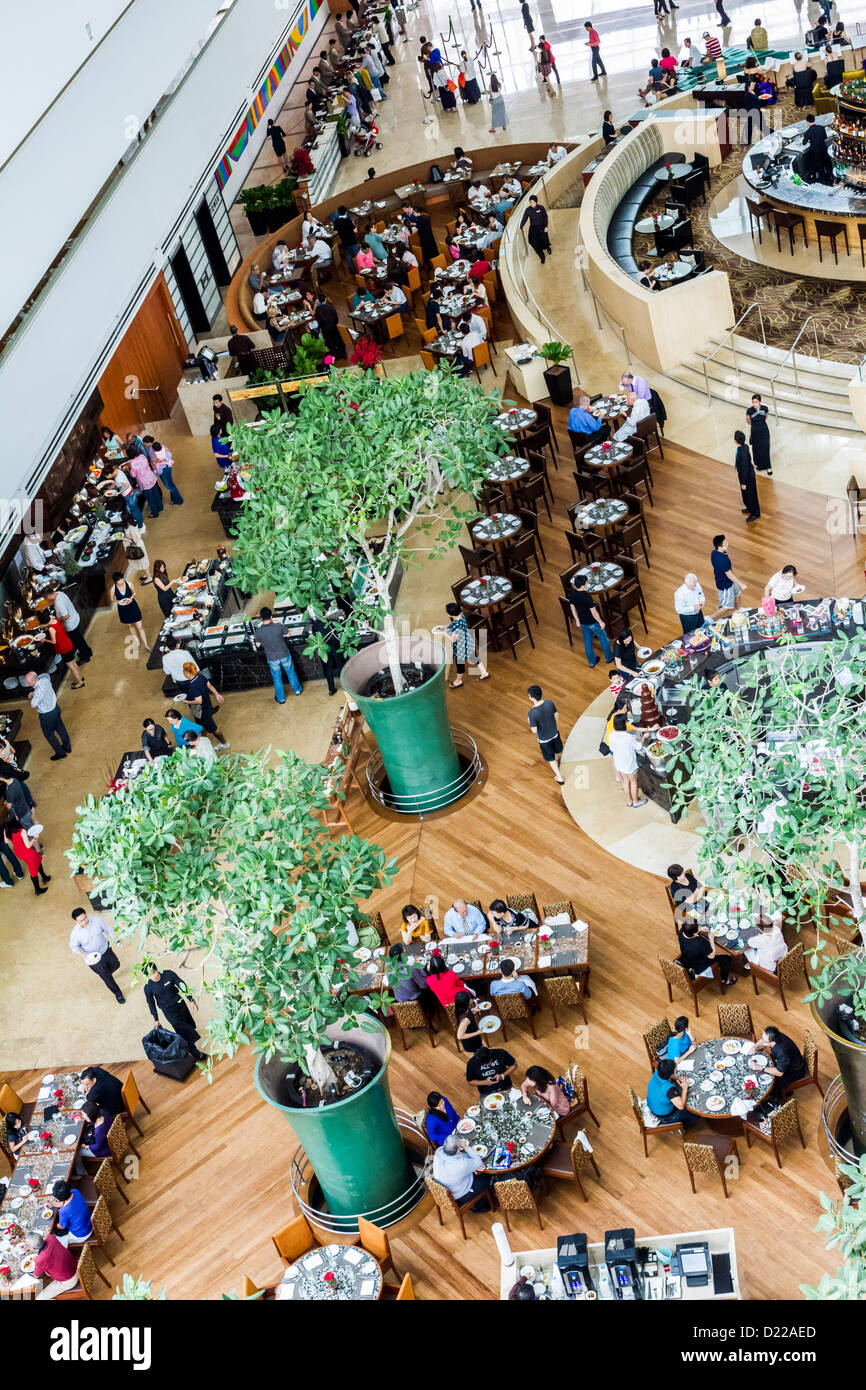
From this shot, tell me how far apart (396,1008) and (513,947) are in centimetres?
99

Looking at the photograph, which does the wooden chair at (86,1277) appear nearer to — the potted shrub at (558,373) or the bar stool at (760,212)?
the potted shrub at (558,373)

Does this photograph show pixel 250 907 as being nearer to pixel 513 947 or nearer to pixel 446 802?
pixel 513 947

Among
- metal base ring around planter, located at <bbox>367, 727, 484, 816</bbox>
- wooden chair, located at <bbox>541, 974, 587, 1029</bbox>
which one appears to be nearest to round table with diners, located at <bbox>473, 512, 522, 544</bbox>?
metal base ring around planter, located at <bbox>367, 727, 484, 816</bbox>

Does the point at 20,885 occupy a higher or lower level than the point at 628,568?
lower

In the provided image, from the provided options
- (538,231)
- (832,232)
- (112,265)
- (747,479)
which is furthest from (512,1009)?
(538,231)

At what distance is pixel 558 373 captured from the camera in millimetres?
17406

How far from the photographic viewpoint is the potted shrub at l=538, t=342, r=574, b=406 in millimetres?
17375

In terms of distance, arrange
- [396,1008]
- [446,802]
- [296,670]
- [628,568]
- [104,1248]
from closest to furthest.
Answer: [104,1248], [396,1008], [446,802], [628,568], [296,670]

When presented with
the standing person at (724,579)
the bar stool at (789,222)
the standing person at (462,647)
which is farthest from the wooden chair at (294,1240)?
the bar stool at (789,222)

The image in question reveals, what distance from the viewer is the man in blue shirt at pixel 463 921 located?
1075 centimetres

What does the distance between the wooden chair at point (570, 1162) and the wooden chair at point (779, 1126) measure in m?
1.02

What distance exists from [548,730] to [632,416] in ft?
16.5

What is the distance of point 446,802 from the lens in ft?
41.1
